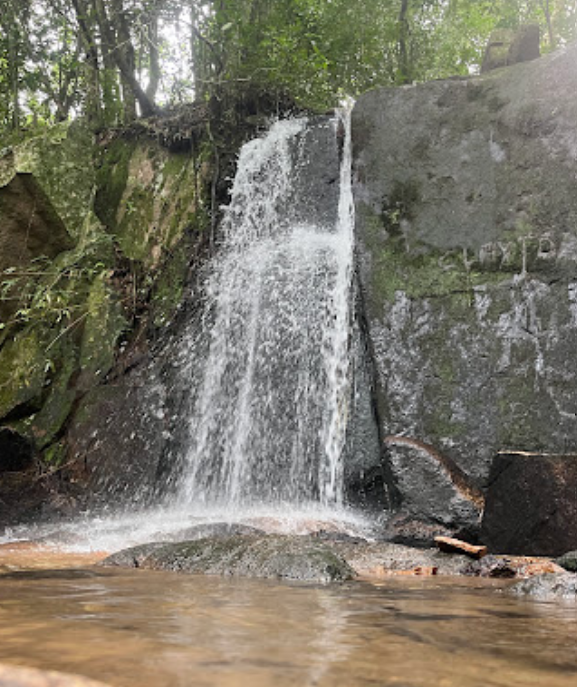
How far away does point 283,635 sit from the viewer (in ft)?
5.50

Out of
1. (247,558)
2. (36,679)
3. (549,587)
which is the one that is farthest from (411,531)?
(36,679)

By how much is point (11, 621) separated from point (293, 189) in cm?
708

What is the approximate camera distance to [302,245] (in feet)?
25.4

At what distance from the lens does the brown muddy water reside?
50.4 inches

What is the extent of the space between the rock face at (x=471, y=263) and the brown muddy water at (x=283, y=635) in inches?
122

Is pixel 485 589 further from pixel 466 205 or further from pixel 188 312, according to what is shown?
pixel 188 312

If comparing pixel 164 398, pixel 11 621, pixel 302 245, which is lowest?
pixel 11 621

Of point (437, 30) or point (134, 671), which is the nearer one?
point (134, 671)

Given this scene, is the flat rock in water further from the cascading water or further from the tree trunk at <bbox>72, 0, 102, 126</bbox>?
the tree trunk at <bbox>72, 0, 102, 126</bbox>

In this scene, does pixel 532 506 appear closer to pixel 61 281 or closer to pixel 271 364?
pixel 271 364

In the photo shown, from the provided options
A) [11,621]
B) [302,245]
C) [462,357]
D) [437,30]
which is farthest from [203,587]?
[437,30]

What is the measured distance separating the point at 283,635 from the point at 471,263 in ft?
17.5

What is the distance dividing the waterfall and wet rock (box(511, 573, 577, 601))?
343 centimetres

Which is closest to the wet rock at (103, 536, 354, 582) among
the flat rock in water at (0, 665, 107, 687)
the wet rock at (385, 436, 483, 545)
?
the wet rock at (385, 436, 483, 545)
